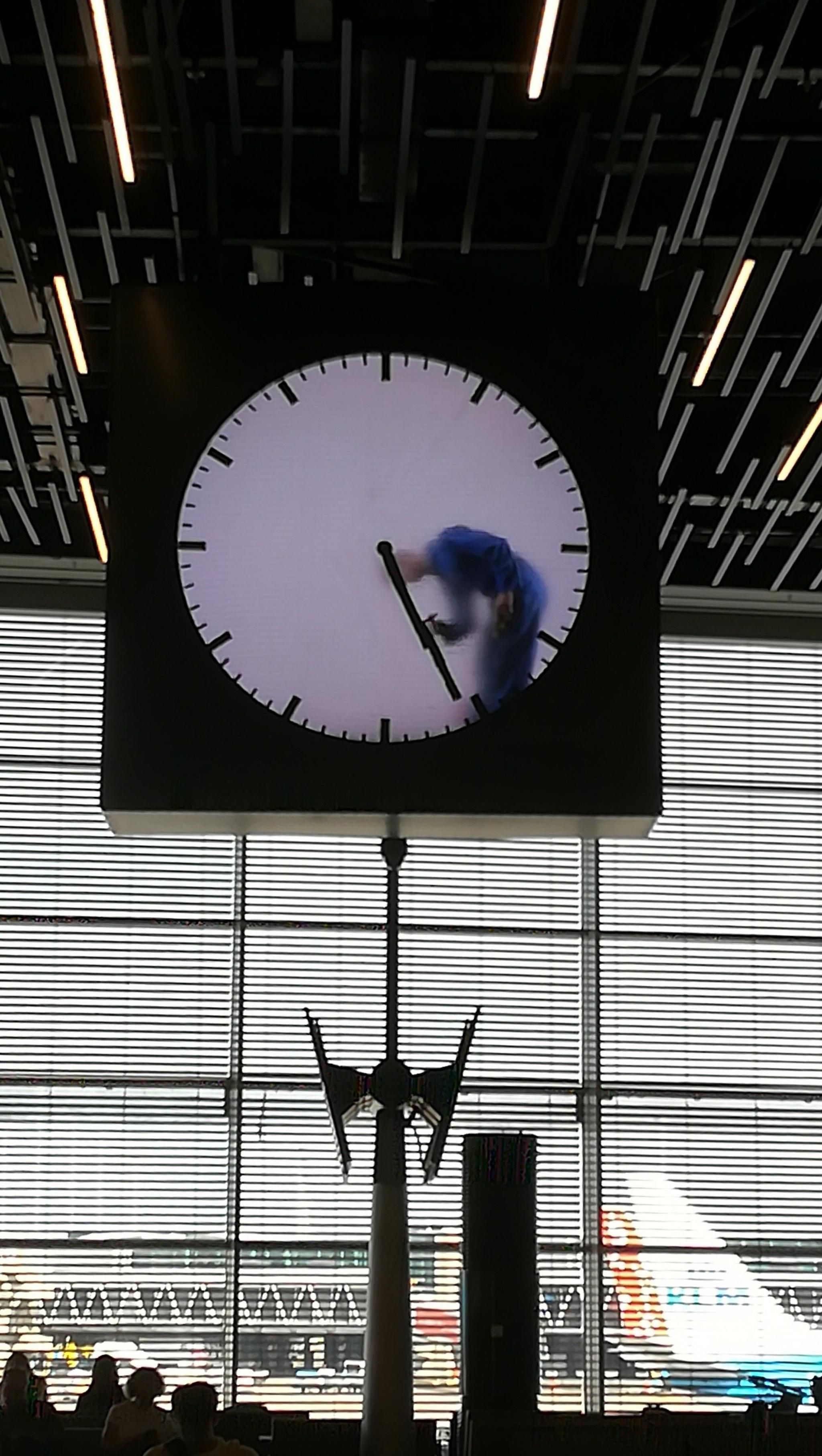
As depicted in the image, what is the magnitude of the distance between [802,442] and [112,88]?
184 inches

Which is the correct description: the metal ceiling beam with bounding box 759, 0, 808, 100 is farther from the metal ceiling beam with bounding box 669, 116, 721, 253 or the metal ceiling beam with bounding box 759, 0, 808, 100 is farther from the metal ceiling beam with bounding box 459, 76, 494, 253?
the metal ceiling beam with bounding box 459, 76, 494, 253

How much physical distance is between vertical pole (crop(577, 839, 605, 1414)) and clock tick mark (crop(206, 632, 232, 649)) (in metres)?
8.84

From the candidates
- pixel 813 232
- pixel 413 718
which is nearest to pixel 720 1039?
pixel 813 232

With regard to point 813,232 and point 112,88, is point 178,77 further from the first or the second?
point 813,232

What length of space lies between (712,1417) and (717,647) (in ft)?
25.8

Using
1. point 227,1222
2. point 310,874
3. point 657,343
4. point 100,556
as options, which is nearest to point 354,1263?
point 227,1222

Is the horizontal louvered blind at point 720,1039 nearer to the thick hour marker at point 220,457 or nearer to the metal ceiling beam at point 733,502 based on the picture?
the metal ceiling beam at point 733,502

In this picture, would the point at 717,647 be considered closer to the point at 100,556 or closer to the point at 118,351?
the point at 100,556

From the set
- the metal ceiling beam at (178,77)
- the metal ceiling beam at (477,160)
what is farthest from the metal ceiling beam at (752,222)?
the metal ceiling beam at (178,77)

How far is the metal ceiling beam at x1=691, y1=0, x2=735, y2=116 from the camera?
17.6ft

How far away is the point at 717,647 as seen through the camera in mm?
13039

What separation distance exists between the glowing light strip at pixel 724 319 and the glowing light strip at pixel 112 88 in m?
2.61

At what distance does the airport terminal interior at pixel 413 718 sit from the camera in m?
3.83

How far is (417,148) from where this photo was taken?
5.92 meters
